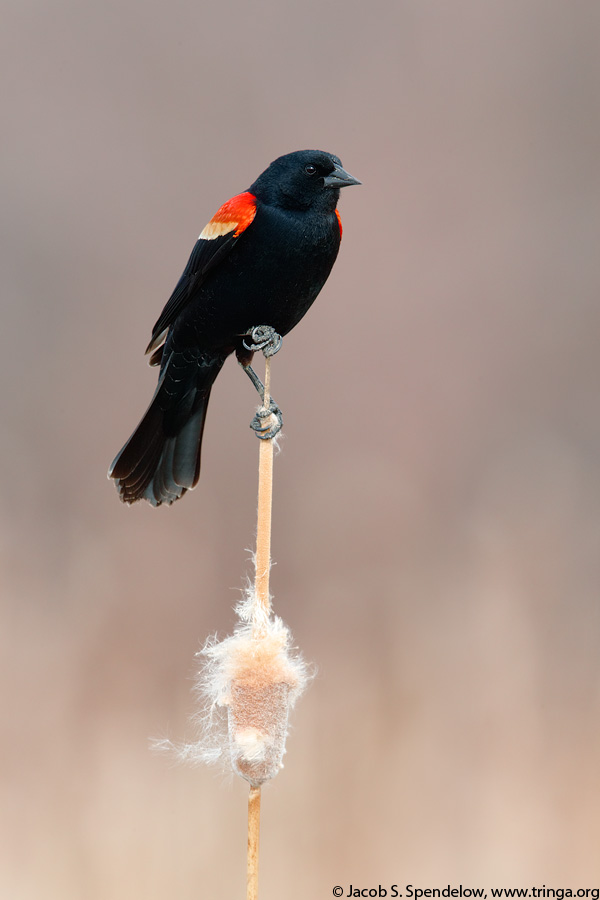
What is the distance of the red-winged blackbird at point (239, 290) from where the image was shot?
1664mm

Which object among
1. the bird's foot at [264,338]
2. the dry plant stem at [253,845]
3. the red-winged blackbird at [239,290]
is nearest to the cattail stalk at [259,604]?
the dry plant stem at [253,845]

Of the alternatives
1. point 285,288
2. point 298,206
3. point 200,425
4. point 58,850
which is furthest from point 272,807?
point 298,206

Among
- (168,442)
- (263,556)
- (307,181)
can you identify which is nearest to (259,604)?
(263,556)

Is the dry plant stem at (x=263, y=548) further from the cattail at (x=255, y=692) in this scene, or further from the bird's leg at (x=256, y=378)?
the bird's leg at (x=256, y=378)

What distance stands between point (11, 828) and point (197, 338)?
47.4 inches

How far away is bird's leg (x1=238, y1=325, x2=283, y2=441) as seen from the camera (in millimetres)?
1405

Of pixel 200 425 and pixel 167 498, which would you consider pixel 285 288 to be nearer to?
pixel 200 425

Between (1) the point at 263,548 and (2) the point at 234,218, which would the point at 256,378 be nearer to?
(2) the point at 234,218

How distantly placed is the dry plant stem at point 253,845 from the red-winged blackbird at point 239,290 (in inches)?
27.2

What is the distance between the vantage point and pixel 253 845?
1151 mm

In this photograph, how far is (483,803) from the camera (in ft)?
6.69

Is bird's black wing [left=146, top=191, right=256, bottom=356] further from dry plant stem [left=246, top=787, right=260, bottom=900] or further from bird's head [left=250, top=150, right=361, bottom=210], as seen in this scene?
dry plant stem [left=246, top=787, right=260, bottom=900]

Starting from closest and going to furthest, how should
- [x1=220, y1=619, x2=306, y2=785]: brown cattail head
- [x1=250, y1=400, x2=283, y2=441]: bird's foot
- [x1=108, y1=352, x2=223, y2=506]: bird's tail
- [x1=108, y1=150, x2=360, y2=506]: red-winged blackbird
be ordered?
[x1=220, y1=619, x2=306, y2=785]: brown cattail head
[x1=250, y1=400, x2=283, y2=441]: bird's foot
[x1=108, y1=150, x2=360, y2=506]: red-winged blackbird
[x1=108, y1=352, x2=223, y2=506]: bird's tail

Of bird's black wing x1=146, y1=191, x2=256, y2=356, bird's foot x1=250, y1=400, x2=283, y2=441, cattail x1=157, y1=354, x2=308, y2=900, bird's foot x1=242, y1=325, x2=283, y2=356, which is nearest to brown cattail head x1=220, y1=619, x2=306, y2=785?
cattail x1=157, y1=354, x2=308, y2=900
